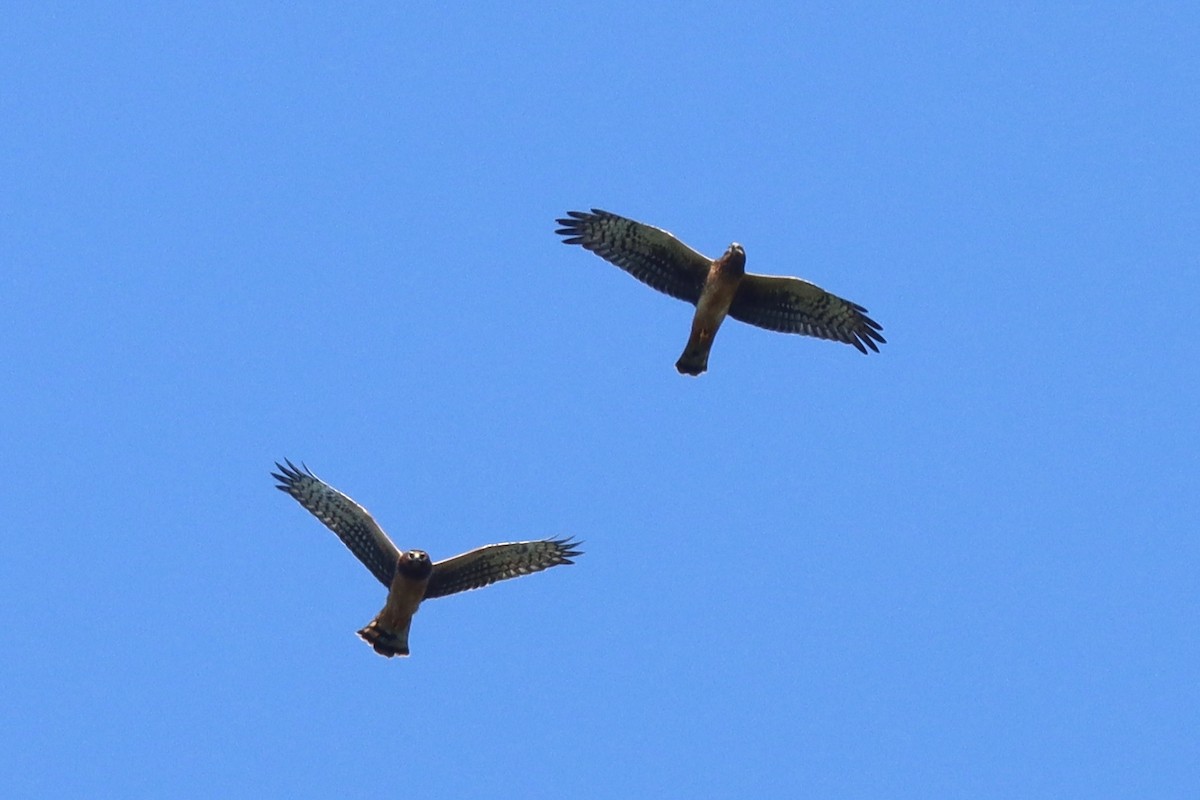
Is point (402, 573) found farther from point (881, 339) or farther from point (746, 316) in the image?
point (881, 339)

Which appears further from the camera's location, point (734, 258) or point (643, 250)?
point (643, 250)

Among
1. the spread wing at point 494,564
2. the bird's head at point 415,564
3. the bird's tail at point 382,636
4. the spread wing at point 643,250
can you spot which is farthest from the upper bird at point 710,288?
the bird's tail at point 382,636

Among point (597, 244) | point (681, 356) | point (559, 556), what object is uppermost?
point (597, 244)

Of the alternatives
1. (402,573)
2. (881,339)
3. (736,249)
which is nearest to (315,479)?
(402,573)

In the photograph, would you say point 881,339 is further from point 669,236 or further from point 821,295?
point 669,236

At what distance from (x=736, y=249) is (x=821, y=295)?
4.29 feet

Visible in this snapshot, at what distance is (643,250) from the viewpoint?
57.1 feet

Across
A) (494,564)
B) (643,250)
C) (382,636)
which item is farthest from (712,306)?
(382,636)

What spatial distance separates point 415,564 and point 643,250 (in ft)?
14.5

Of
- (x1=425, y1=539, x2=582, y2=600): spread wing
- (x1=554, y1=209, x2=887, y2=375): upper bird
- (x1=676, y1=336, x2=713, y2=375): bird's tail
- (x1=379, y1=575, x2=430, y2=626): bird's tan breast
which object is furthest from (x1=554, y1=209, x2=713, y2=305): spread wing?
(x1=379, y1=575, x2=430, y2=626): bird's tan breast

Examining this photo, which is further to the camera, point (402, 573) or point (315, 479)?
point (315, 479)

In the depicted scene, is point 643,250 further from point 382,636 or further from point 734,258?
point 382,636

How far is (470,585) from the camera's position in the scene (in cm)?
1652

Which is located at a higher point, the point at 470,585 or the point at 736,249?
the point at 736,249
